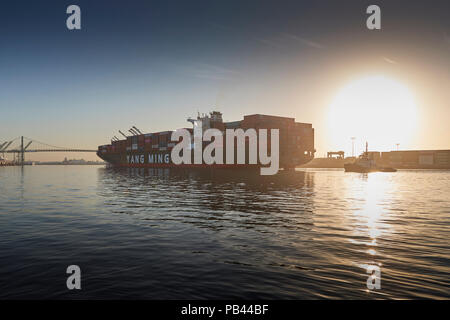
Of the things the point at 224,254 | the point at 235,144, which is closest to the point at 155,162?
the point at 235,144

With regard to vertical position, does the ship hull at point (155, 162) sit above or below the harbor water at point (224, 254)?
above

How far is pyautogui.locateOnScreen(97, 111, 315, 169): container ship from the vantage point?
98.1 m

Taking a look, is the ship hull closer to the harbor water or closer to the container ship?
the container ship

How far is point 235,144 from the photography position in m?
94.2

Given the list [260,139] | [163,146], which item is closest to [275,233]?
[260,139]

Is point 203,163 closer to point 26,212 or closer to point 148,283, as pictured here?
point 26,212

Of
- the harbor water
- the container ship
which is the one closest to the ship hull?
the container ship

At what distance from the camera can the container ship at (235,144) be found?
98.1m
